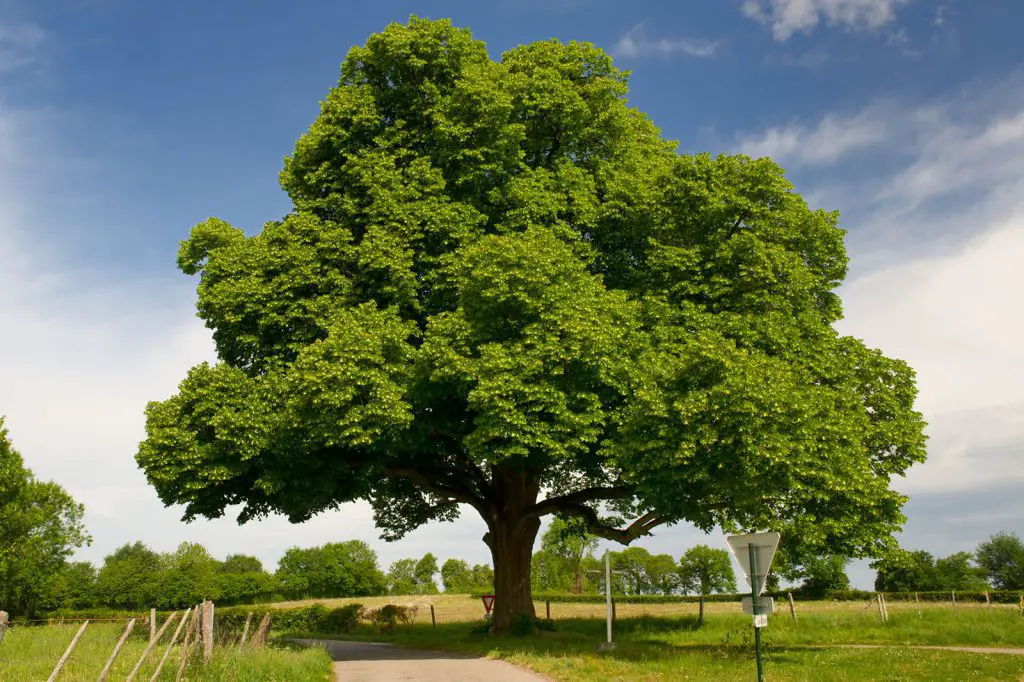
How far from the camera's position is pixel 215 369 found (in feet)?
85.8

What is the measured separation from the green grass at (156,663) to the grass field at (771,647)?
6.24 meters

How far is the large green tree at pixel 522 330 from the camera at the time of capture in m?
22.2

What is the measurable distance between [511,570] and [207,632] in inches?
592

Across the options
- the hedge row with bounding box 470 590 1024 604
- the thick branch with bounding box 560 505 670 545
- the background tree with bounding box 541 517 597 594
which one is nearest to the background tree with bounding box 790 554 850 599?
the hedge row with bounding box 470 590 1024 604

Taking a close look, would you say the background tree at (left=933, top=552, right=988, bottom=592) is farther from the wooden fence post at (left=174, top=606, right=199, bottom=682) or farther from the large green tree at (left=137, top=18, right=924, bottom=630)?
the wooden fence post at (left=174, top=606, right=199, bottom=682)

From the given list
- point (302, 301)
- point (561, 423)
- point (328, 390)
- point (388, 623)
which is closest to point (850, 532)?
point (561, 423)

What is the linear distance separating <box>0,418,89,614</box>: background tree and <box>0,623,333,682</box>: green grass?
36549 millimetres

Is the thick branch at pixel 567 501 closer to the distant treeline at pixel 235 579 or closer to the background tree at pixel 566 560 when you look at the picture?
the background tree at pixel 566 560

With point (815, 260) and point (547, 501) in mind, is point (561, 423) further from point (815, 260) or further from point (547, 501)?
point (815, 260)

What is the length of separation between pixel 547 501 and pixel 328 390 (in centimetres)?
1228

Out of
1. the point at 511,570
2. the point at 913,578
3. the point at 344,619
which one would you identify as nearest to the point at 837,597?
the point at 913,578

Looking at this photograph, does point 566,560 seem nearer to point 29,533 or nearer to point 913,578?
point 913,578

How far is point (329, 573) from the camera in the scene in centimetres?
11238

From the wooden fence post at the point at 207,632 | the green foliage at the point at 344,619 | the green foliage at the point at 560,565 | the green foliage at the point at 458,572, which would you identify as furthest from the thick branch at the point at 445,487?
the green foliage at the point at 458,572
